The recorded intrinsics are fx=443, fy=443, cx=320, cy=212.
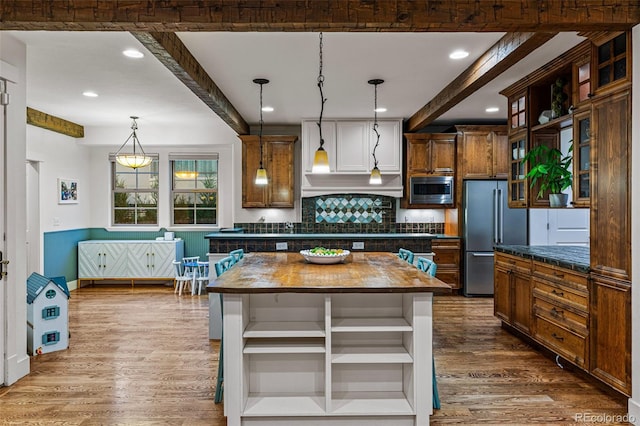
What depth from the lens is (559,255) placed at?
3.78 meters

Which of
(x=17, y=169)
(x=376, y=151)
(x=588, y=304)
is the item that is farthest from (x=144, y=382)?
(x=376, y=151)

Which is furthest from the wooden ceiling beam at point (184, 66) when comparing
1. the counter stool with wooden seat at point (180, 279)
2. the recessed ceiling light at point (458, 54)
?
the counter stool with wooden seat at point (180, 279)

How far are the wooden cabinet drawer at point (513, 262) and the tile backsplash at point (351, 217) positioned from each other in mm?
2533

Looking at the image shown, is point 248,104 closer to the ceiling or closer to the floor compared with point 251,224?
closer to the ceiling

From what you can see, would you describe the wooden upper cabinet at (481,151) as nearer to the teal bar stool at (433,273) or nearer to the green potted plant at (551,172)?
the green potted plant at (551,172)

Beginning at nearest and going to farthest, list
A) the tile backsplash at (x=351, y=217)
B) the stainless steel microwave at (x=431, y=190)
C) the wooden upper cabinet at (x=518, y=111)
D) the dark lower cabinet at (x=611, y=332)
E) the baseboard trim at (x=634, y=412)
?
the baseboard trim at (x=634, y=412) → the dark lower cabinet at (x=611, y=332) → the wooden upper cabinet at (x=518, y=111) → the stainless steel microwave at (x=431, y=190) → the tile backsplash at (x=351, y=217)

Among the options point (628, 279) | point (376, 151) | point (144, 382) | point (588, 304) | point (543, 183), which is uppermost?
point (376, 151)

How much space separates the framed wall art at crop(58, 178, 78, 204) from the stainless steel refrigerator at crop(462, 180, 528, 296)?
608 centimetres

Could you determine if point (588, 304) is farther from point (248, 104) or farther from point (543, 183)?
point (248, 104)

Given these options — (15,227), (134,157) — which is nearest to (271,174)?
(134,157)

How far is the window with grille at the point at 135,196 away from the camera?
7.78 meters

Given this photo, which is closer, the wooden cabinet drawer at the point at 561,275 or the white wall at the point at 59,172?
the wooden cabinet drawer at the point at 561,275

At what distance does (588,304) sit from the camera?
313 centimetres

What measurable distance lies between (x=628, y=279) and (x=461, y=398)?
1.29 metres
